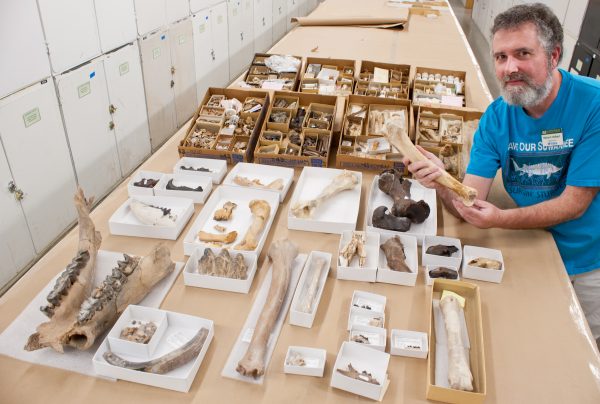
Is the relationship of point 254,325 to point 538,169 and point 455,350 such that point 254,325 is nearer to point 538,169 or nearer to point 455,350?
point 455,350

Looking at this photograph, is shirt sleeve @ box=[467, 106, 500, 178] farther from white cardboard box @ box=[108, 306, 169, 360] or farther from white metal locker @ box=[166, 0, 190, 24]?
white metal locker @ box=[166, 0, 190, 24]

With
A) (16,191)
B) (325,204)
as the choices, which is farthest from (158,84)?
(325,204)

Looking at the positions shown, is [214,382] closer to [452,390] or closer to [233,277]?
[233,277]

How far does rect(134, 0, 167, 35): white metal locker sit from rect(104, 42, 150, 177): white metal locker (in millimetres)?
231

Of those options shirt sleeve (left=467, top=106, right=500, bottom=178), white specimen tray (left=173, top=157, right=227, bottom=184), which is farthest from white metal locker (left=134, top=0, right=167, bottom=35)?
shirt sleeve (left=467, top=106, right=500, bottom=178)

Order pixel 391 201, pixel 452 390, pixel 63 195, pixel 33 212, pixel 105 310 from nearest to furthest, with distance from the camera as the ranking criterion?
pixel 452 390 → pixel 105 310 → pixel 391 201 → pixel 33 212 → pixel 63 195

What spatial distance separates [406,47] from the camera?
16.7 feet

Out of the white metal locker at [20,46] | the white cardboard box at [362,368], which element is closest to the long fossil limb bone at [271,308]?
the white cardboard box at [362,368]

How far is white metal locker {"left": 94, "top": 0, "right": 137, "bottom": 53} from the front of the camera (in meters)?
3.82

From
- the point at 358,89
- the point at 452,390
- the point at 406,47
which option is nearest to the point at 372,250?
the point at 452,390

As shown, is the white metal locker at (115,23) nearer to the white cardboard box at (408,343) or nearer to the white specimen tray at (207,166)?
the white specimen tray at (207,166)

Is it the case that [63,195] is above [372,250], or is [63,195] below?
below

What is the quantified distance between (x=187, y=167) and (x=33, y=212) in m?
1.43

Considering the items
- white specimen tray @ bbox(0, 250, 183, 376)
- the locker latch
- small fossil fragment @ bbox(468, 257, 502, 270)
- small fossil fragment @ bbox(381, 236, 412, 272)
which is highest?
small fossil fragment @ bbox(381, 236, 412, 272)
